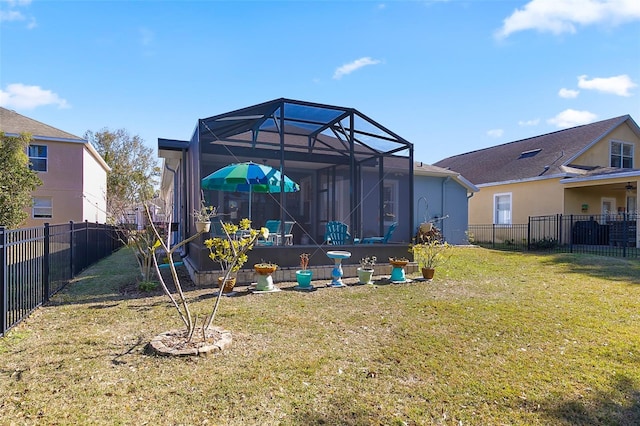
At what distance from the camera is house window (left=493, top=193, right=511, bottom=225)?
17.2 metres

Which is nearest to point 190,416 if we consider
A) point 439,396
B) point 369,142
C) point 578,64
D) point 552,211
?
point 439,396

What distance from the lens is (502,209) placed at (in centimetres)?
1755

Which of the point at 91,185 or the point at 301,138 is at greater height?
the point at 301,138

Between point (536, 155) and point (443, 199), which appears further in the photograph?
point (536, 155)

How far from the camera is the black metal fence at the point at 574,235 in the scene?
43.6 feet

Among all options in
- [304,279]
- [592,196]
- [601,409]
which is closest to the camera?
[601,409]

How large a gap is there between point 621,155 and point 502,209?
638 centimetres

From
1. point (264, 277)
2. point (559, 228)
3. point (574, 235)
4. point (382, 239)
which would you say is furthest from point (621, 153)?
point (264, 277)

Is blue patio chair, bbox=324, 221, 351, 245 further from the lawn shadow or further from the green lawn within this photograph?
the lawn shadow

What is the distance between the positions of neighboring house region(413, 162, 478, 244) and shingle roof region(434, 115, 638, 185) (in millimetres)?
3176

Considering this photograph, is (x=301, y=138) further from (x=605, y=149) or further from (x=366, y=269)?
(x=605, y=149)

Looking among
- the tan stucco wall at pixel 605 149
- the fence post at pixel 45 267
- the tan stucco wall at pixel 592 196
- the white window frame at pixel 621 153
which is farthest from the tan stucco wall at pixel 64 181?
the white window frame at pixel 621 153

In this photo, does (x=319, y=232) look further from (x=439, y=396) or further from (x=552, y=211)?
(x=552, y=211)

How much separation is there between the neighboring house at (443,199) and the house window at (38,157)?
16386mm
